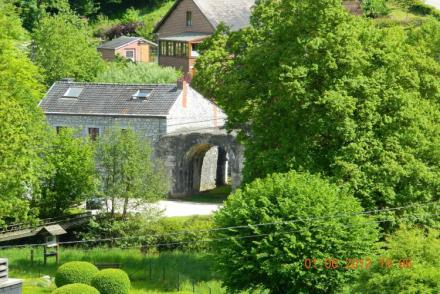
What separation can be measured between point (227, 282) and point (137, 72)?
47394 mm

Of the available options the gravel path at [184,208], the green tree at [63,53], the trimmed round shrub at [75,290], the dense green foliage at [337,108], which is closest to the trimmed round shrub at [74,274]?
the trimmed round shrub at [75,290]

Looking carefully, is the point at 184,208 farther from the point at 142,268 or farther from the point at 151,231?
the point at 142,268

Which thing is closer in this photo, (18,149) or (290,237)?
(290,237)

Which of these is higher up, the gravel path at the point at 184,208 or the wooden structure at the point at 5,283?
the wooden structure at the point at 5,283

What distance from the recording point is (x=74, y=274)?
4675 cm

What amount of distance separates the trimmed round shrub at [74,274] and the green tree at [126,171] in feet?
35.4

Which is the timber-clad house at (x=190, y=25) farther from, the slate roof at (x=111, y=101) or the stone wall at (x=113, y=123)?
the stone wall at (x=113, y=123)

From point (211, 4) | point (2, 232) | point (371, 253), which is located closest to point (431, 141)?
point (371, 253)

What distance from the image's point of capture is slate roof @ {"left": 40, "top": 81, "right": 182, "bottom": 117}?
68.6 meters

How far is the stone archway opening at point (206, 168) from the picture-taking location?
6944 centimetres

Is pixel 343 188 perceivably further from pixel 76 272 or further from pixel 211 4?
pixel 211 4

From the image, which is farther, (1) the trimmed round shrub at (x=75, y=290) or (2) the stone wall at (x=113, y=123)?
(2) the stone wall at (x=113, y=123)

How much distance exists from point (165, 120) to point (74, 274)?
Answer: 72.9 feet

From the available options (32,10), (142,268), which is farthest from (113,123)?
(32,10)
